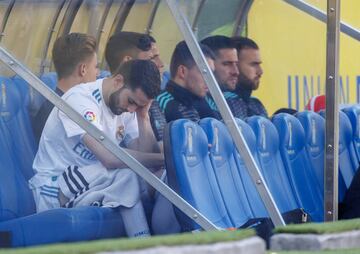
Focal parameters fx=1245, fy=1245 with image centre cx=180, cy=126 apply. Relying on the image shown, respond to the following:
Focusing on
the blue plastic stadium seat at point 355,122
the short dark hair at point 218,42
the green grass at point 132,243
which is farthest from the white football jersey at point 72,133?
the blue plastic stadium seat at point 355,122

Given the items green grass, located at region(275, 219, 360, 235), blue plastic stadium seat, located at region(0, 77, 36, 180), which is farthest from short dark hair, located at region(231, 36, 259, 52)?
blue plastic stadium seat, located at region(0, 77, 36, 180)

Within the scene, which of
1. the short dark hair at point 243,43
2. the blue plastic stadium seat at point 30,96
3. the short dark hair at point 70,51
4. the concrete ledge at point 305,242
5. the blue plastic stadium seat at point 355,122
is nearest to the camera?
the concrete ledge at point 305,242

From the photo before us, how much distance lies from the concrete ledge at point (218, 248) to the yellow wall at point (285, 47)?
2.88m

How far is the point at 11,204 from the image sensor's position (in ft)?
23.7

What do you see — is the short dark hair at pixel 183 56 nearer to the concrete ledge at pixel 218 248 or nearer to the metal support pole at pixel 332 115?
the metal support pole at pixel 332 115

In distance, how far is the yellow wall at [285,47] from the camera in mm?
8898

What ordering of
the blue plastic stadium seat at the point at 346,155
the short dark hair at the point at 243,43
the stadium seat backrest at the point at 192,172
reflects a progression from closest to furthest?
the stadium seat backrest at the point at 192,172 < the short dark hair at the point at 243,43 < the blue plastic stadium seat at the point at 346,155

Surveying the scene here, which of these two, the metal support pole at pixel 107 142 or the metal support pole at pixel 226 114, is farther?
the metal support pole at pixel 226 114

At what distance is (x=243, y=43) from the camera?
867cm

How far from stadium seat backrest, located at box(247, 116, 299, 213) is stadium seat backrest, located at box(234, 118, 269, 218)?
0.31ft

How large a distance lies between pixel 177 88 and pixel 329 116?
1.52 meters

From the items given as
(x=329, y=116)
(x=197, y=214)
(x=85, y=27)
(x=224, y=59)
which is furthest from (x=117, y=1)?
(x=329, y=116)

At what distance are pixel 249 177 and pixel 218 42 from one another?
0.94m

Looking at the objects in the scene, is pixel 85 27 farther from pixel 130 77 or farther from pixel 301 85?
pixel 301 85
